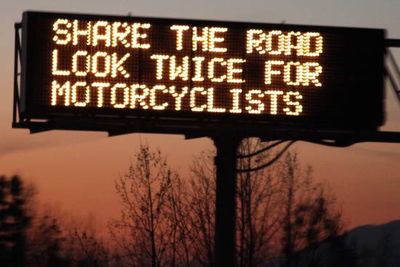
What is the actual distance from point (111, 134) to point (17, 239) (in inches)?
1848

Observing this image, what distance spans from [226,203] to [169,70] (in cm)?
276

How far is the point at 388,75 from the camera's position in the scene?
17.3 meters

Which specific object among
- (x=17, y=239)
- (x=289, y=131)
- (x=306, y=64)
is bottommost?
(x=17, y=239)

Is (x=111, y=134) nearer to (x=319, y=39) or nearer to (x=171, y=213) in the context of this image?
(x=319, y=39)

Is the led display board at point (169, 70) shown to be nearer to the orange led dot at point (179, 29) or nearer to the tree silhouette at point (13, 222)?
the orange led dot at point (179, 29)

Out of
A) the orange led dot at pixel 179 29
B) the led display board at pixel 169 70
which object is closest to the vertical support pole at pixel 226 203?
the led display board at pixel 169 70

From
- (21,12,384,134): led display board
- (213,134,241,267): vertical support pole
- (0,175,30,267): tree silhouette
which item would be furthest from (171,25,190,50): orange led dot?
(0,175,30,267): tree silhouette

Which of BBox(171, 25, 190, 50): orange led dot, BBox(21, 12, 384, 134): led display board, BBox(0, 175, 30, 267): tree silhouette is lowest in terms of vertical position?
BBox(0, 175, 30, 267): tree silhouette

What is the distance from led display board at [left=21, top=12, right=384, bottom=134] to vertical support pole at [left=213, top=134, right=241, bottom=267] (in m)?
1.44

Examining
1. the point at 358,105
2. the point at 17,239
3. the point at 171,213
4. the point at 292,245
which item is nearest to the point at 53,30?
the point at 358,105

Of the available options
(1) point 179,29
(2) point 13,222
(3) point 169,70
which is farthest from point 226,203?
(2) point 13,222

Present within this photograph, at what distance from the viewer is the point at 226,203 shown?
1758 centimetres

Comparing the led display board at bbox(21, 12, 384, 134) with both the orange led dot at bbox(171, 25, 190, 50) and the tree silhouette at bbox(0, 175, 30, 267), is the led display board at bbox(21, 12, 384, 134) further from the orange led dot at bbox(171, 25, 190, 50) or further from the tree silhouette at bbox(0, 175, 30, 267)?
the tree silhouette at bbox(0, 175, 30, 267)

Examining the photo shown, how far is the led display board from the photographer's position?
1595 cm
